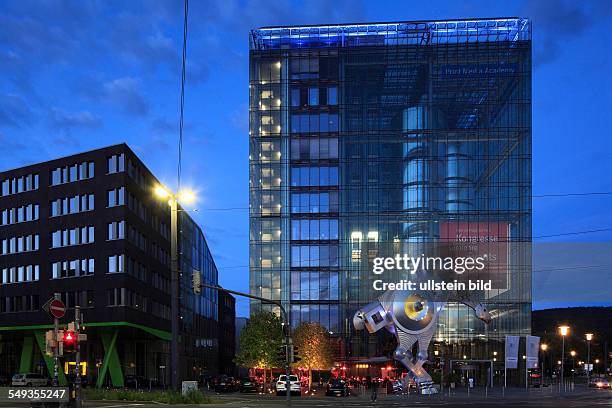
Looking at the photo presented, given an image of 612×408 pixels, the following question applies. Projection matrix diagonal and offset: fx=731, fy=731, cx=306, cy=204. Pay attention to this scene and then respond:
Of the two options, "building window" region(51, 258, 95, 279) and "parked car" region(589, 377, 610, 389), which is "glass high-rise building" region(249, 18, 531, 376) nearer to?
"parked car" region(589, 377, 610, 389)

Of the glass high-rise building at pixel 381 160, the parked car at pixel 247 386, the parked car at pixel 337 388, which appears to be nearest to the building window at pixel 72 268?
the parked car at pixel 247 386

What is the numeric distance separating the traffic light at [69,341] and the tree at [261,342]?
57194 mm

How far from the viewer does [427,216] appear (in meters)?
87.6

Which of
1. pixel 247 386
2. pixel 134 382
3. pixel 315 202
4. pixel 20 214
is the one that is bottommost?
pixel 134 382

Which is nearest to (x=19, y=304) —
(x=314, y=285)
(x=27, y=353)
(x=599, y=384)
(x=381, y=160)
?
(x=27, y=353)

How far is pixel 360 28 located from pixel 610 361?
121 metres

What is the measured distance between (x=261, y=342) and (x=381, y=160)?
27.1m

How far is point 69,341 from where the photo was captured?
22.4 meters

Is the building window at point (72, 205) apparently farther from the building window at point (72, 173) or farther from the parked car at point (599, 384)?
the parked car at point (599, 384)

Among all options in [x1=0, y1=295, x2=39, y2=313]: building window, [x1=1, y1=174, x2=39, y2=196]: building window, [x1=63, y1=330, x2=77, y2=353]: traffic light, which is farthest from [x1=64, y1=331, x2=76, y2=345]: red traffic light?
[x1=1, y1=174, x2=39, y2=196]: building window

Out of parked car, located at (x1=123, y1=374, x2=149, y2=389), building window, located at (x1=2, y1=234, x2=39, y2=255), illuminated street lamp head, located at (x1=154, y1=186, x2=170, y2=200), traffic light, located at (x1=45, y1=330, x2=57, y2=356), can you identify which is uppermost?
illuminated street lamp head, located at (x1=154, y1=186, x2=170, y2=200)

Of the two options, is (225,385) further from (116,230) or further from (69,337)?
(69,337)

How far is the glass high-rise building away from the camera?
8656cm

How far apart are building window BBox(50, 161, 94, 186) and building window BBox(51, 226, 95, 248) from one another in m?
5.14
